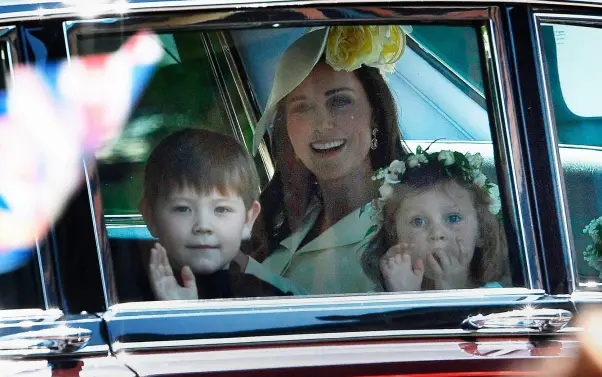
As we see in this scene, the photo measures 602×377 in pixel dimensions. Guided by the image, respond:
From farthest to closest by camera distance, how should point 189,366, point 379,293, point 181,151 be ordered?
point 181,151, point 379,293, point 189,366

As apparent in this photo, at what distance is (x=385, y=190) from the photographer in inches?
95.0

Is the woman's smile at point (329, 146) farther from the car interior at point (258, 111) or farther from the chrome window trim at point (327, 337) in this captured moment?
the chrome window trim at point (327, 337)

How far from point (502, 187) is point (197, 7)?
2.79 feet

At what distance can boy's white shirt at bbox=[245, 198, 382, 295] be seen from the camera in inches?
89.4

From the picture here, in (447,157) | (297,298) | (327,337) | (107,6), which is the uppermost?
(107,6)

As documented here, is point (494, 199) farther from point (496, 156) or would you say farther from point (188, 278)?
point (188, 278)

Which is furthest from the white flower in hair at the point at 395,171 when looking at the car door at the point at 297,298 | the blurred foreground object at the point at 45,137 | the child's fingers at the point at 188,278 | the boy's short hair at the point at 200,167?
the blurred foreground object at the point at 45,137

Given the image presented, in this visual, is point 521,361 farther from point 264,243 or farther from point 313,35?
point 313,35

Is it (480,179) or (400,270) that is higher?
(480,179)

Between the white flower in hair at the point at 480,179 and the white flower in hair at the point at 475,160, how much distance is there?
21 mm

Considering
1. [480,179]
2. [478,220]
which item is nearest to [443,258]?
[478,220]

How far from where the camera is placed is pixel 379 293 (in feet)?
7.14

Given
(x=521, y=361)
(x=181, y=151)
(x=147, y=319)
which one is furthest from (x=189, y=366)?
(x=521, y=361)

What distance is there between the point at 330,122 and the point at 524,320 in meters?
0.72
